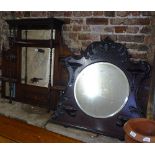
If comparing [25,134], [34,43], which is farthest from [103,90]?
[34,43]

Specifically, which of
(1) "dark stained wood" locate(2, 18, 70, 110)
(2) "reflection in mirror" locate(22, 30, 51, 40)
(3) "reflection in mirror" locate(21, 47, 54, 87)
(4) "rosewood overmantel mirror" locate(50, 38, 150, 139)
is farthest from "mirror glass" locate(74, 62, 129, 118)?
(2) "reflection in mirror" locate(22, 30, 51, 40)

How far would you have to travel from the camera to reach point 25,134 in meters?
1.62

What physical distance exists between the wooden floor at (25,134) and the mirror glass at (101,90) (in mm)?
301

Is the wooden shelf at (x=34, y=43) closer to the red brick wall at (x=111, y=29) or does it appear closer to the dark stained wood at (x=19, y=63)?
the dark stained wood at (x=19, y=63)

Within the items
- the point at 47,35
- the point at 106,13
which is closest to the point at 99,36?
the point at 106,13

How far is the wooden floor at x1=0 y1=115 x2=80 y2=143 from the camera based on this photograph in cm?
155

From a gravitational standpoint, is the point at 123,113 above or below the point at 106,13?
below

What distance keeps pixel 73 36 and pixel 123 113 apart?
82 cm

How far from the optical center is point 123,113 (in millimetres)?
1624

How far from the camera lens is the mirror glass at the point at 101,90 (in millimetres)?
1666

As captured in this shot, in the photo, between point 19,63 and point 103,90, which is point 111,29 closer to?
point 103,90

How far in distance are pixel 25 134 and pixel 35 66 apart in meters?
0.70
